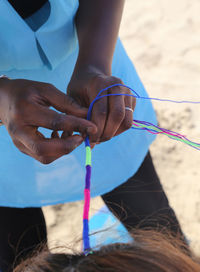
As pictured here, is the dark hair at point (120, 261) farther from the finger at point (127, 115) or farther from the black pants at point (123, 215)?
the black pants at point (123, 215)

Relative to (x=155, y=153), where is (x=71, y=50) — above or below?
Result: above

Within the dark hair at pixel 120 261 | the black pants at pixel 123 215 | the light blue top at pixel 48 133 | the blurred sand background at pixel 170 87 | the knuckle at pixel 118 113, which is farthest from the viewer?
the blurred sand background at pixel 170 87

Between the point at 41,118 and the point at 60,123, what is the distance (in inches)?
1.6

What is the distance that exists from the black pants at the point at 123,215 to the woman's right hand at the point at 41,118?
0.41 m

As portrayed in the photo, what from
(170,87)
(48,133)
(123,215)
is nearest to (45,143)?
(48,133)

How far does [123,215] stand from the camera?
965 mm

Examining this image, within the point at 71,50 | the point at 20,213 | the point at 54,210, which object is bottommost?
the point at 54,210

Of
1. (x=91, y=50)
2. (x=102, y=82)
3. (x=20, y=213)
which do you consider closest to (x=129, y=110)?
(x=102, y=82)

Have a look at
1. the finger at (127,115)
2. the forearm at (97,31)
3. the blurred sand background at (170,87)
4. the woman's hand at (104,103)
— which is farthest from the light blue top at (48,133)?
the blurred sand background at (170,87)

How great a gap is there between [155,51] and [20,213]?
1659 mm

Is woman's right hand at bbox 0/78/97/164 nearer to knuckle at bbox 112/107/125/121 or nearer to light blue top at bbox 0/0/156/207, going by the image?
knuckle at bbox 112/107/125/121

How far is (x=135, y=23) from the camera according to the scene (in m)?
2.45

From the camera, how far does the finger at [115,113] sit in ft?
1.86

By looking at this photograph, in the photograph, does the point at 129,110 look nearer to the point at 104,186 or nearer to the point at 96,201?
the point at 104,186
